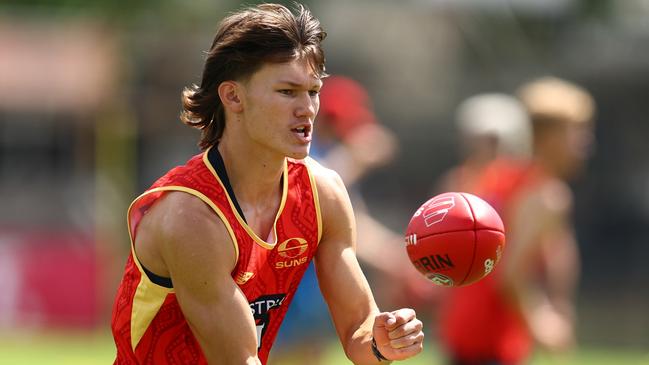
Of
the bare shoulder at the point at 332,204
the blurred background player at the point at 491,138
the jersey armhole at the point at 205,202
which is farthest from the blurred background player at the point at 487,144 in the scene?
the jersey armhole at the point at 205,202

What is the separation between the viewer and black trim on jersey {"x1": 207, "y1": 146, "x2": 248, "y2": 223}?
4469 mm

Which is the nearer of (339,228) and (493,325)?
(339,228)

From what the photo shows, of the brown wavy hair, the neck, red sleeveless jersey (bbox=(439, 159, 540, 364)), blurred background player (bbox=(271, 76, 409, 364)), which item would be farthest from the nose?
blurred background player (bbox=(271, 76, 409, 364))

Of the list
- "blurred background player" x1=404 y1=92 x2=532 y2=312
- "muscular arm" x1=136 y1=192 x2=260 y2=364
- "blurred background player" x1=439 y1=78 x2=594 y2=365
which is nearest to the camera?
"muscular arm" x1=136 y1=192 x2=260 y2=364

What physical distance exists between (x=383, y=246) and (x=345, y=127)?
1630 mm

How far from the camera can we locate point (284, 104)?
445 cm

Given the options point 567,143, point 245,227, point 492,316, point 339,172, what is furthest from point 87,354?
point 245,227

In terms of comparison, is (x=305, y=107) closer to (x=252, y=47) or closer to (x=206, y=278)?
(x=252, y=47)

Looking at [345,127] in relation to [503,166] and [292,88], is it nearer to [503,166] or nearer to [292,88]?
[503,166]

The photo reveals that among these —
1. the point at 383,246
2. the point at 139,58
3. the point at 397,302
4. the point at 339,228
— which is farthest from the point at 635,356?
the point at 139,58

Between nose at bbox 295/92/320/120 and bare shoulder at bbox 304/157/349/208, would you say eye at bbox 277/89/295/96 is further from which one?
bare shoulder at bbox 304/157/349/208

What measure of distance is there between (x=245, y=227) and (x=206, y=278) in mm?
263

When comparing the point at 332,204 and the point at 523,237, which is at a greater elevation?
the point at 332,204

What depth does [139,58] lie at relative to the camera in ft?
66.9
